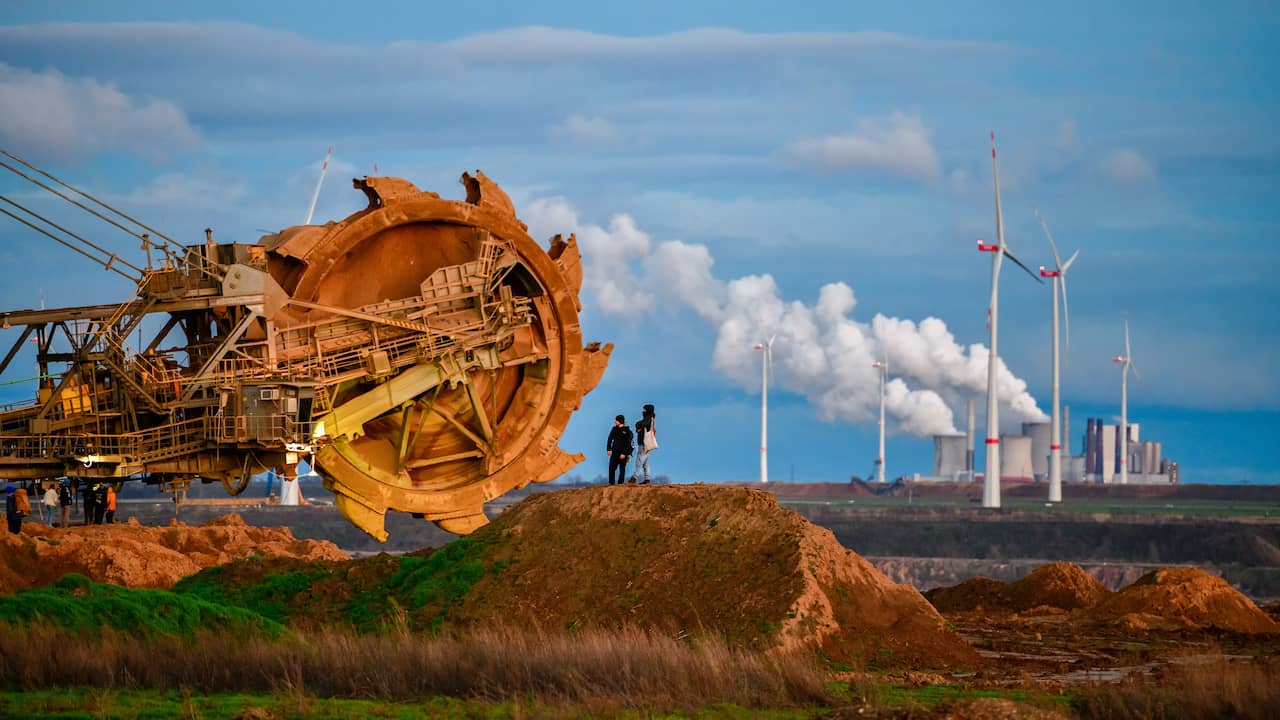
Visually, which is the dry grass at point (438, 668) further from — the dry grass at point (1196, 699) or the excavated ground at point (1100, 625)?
the excavated ground at point (1100, 625)

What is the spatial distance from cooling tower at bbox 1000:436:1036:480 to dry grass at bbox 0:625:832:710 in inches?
5930

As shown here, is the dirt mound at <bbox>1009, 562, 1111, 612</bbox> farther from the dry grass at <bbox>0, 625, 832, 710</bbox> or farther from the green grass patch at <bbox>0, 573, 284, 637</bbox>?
the green grass patch at <bbox>0, 573, 284, 637</bbox>

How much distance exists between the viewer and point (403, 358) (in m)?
34.7

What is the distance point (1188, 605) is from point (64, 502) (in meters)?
23.8

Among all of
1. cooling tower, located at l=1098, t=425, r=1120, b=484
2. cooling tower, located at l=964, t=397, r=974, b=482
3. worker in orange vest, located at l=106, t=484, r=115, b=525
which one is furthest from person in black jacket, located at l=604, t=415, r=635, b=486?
cooling tower, located at l=1098, t=425, r=1120, b=484

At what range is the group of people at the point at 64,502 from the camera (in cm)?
3384

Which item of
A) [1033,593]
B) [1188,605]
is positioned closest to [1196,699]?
[1188,605]

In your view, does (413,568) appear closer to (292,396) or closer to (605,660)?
(292,396)

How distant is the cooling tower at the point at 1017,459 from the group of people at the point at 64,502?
446 ft

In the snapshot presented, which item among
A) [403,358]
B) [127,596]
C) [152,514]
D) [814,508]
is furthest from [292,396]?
[814,508]

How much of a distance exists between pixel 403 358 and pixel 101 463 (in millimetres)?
6217

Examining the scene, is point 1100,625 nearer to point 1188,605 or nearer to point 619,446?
point 1188,605

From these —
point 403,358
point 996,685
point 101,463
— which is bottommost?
point 996,685

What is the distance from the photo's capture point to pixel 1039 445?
17400 cm
